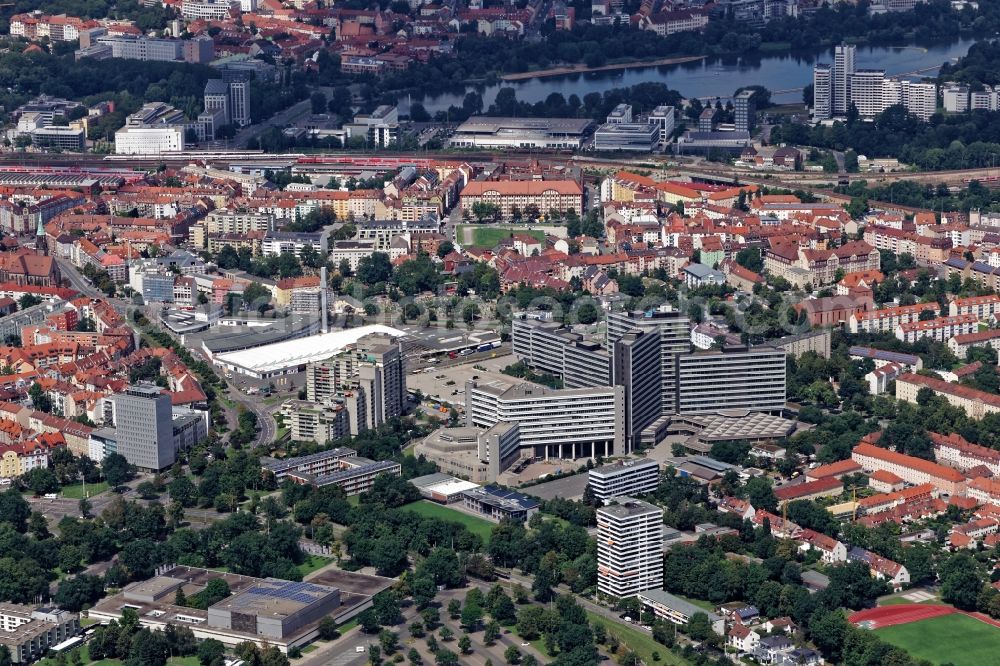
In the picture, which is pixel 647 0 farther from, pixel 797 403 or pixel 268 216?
pixel 797 403

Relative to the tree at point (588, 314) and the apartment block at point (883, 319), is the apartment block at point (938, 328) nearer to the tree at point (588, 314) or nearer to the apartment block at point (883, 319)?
the apartment block at point (883, 319)

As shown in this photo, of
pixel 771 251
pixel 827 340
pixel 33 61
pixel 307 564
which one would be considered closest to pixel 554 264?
pixel 771 251

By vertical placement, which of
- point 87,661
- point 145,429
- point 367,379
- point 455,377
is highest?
point 367,379

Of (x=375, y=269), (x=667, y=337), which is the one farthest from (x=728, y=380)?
(x=375, y=269)

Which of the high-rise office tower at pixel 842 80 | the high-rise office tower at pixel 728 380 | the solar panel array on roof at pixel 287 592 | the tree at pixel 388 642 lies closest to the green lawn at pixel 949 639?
the tree at pixel 388 642

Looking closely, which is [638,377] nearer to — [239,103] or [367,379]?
[367,379]
